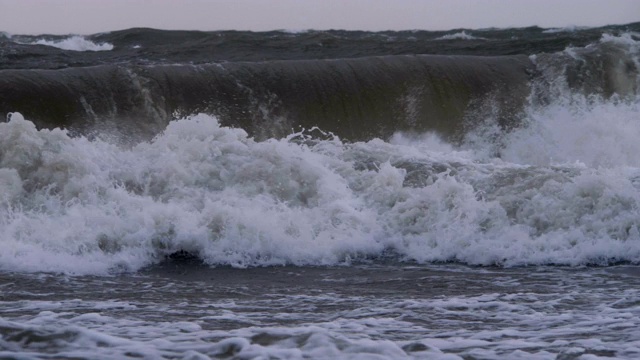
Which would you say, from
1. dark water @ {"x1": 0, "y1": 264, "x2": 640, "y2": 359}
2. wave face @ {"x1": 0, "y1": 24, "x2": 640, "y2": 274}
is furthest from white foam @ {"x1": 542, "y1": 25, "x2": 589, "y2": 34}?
dark water @ {"x1": 0, "y1": 264, "x2": 640, "y2": 359}

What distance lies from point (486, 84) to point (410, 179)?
551 centimetres

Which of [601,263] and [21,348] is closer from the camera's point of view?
[21,348]

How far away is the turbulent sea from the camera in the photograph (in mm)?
6012

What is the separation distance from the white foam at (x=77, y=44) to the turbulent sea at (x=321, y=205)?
1245mm

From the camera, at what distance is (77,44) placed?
2005 cm

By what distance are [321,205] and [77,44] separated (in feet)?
37.4

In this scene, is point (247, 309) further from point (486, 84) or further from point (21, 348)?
point (486, 84)

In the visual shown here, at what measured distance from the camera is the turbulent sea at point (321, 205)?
19.7 feet

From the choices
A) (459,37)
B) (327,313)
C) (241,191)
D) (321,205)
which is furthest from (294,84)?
(327,313)

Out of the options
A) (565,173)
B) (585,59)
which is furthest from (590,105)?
(565,173)

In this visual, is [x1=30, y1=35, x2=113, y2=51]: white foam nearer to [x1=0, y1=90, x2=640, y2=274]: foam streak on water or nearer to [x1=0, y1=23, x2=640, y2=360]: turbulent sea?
[x1=0, y1=23, x2=640, y2=360]: turbulent sea

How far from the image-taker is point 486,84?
15.7 m

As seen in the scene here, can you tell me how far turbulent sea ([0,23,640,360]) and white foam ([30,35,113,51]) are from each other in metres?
1.24

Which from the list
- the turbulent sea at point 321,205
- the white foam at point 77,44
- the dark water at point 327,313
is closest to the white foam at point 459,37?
the turbulent sea at point 321,205
